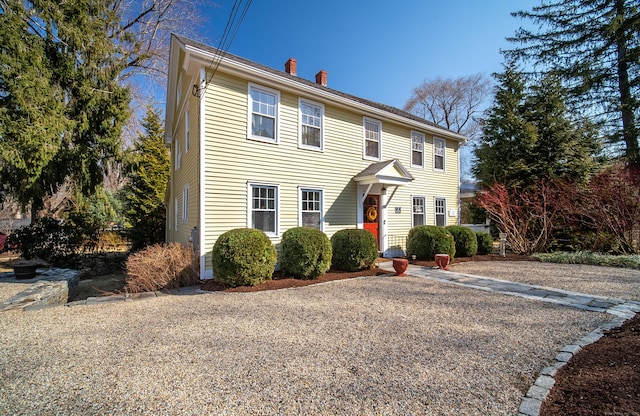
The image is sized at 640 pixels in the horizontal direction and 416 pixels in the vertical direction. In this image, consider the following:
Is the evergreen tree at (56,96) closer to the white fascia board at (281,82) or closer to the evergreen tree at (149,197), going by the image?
the white fascia board at (281,82)

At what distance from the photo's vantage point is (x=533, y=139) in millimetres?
14008

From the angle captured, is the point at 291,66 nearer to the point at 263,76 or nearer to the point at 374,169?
the point at 263,76

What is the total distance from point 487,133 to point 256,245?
14874mm

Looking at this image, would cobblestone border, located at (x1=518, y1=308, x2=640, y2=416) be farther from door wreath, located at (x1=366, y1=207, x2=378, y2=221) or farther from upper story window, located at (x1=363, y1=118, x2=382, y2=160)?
upper story window, located at (x1=363, y1=118, x2=382, y2=160)

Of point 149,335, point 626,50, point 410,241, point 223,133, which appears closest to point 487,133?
point 626,50

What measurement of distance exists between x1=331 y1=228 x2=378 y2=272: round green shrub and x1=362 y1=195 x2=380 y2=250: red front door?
2094 millimetres

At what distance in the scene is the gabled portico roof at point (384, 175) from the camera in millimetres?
9961

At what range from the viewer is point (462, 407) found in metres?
2.38

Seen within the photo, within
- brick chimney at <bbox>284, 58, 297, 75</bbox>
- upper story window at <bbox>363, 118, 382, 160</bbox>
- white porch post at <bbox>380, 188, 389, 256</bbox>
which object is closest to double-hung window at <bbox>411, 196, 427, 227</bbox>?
white porch post at <bbox>380, 188, 389, 256</bbox>

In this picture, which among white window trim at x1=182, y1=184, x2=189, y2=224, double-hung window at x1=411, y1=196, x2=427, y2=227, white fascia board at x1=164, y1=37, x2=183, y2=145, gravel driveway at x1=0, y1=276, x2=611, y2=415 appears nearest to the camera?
gravel driveway at x1=0, y1=276, x2=611, y2=415

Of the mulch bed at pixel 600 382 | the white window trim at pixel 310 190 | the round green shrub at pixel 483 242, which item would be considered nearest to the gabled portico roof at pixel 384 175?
the white window trim at pixel 310 190

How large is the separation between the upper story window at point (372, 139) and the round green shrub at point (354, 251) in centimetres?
360

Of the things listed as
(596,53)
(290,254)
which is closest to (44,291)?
(290,254)

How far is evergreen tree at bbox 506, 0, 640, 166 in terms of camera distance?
14.0 metres
